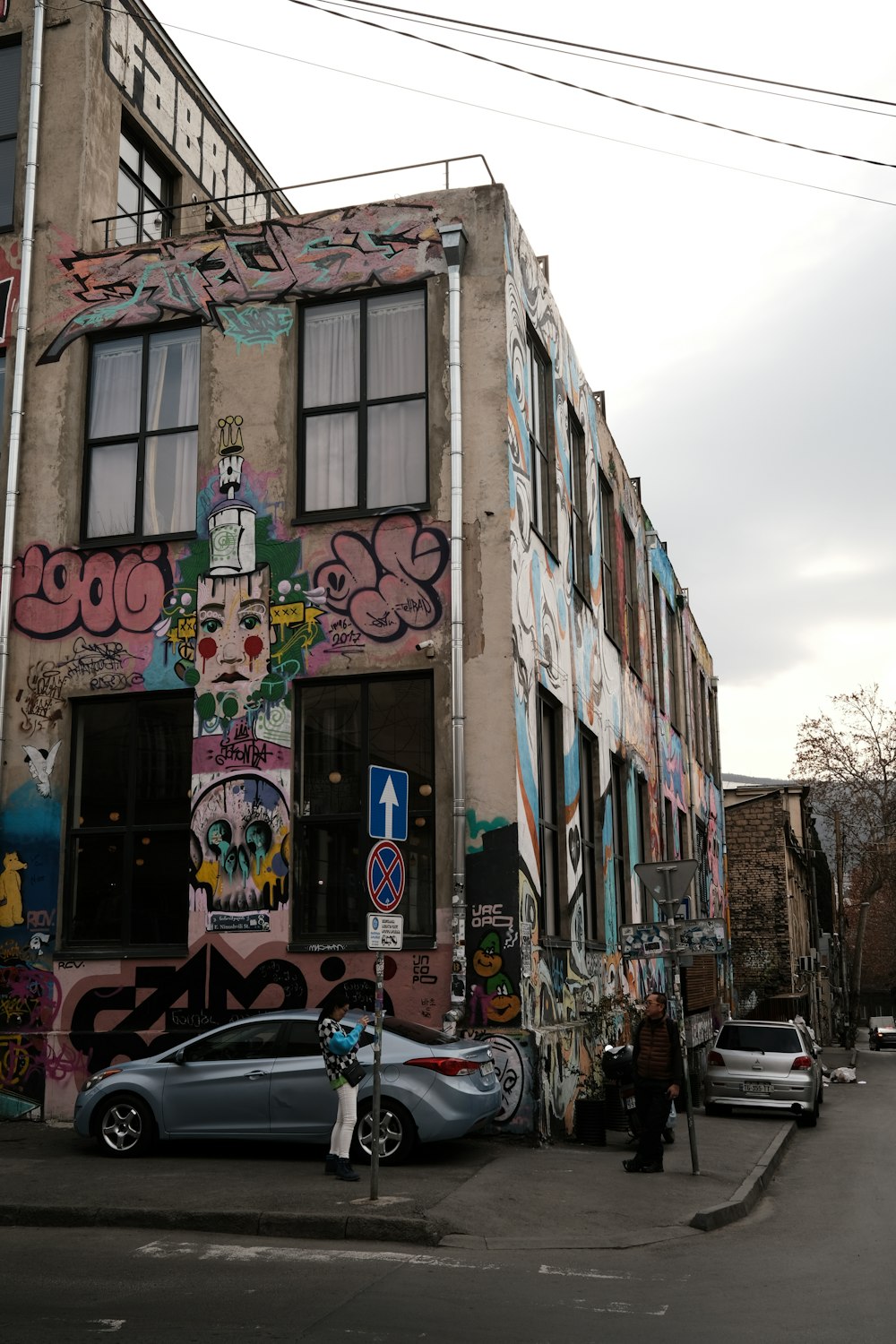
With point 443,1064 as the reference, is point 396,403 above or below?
above

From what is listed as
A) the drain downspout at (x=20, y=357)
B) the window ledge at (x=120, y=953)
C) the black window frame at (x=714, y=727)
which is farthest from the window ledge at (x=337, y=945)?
the black window frame at (x=714, y=727)

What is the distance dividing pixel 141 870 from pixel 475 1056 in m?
5.12

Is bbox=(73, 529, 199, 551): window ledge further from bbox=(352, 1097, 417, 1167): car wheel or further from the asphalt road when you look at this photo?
the asphalt road

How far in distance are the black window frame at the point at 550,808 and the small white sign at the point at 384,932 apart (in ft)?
16.9

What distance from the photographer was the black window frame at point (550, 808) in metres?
16.0

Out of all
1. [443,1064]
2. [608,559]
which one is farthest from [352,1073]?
[608,559]

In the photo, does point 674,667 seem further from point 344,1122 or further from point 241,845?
point 344,1122

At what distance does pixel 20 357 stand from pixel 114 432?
152 cm

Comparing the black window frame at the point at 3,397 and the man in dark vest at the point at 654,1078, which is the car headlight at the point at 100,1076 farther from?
the black window frame at the point at 3,397

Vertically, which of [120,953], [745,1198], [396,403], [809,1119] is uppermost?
[396,403]

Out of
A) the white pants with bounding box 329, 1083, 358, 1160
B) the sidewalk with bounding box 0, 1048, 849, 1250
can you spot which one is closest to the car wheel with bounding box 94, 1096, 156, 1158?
the sidewalk with bounding box 0, 1048, 849, 1250

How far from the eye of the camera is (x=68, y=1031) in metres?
15.0

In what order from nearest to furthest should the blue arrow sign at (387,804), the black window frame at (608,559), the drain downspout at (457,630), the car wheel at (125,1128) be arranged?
1. the blue arrow sign at (387,804)
2. the car wheel at (125,1128)
3. the drain downspout at (457,630)
4. the black window frame at (608,559)

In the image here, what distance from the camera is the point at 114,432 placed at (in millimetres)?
16734
